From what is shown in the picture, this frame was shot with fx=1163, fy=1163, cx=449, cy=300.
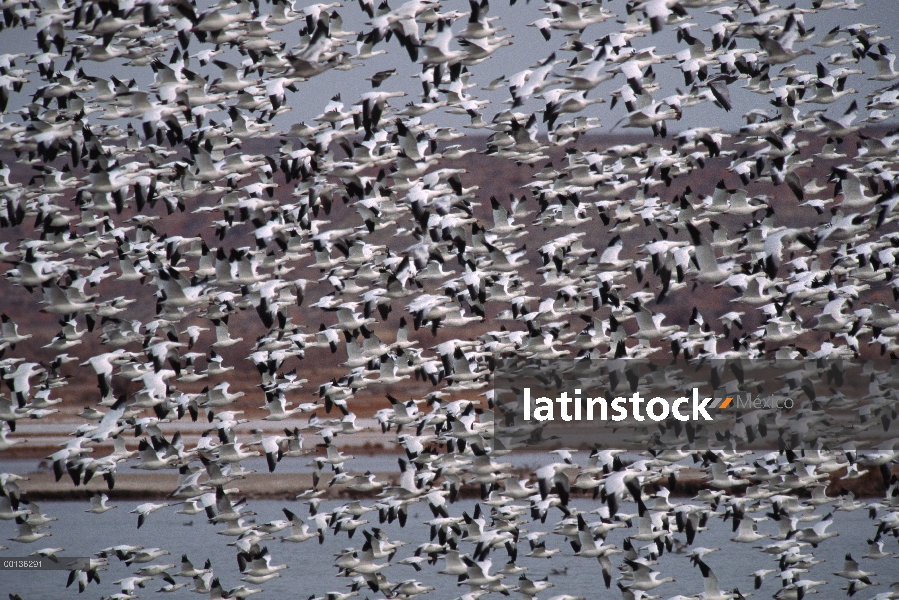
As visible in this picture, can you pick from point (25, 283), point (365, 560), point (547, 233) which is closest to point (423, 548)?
point (365, 560)

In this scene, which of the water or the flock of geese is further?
the water

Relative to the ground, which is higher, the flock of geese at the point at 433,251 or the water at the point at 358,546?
the flock of geese at the point at 433,251

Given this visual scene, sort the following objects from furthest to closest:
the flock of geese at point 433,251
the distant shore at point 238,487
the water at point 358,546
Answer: the distant shore at point 238,487
the water at point 358,546
the flock of geese at point 433,251

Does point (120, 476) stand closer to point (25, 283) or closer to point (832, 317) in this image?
point (25, 283)

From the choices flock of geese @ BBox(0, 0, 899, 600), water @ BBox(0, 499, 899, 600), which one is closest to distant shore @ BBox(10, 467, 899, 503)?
water @ BBox(0, 499, 899, 600)

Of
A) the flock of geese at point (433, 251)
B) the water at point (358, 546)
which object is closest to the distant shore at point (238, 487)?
the water at point (358, 546)

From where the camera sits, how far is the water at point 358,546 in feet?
104

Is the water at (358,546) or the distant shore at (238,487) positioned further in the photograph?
the distant shore at (238,487)

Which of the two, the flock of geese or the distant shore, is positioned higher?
the flock of geese

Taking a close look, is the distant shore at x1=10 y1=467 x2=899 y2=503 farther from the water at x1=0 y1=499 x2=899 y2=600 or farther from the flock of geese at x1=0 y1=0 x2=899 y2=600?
the flock of geese at x1=0 y1=0 x2=899 y2=600

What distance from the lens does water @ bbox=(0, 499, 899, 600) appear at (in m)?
31.5

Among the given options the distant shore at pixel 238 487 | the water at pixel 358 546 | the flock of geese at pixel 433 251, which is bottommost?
the water at pixel 358 546

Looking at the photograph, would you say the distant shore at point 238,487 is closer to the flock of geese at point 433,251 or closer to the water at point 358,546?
the water at point 358,546

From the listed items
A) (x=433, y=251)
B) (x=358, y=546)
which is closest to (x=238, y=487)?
(x=358, y=546)
